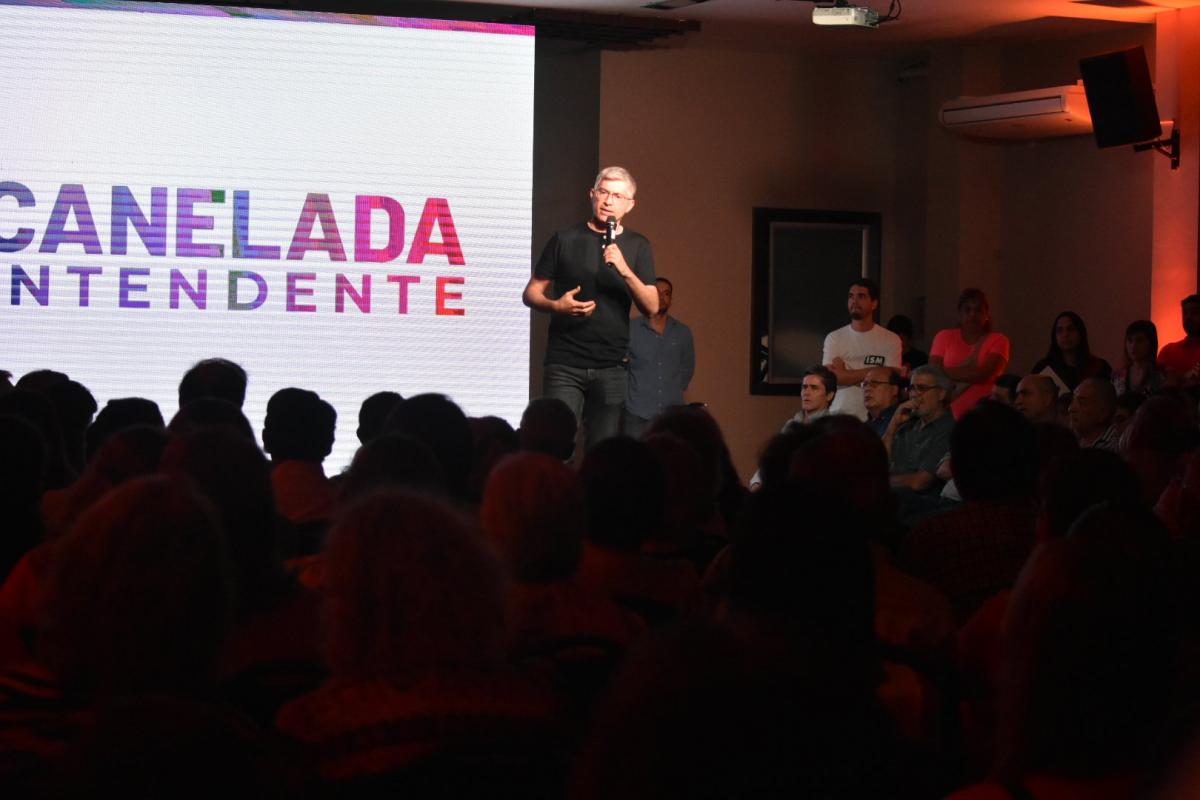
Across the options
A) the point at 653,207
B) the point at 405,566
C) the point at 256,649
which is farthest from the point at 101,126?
the point at 405,566

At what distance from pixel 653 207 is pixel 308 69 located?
2715mm

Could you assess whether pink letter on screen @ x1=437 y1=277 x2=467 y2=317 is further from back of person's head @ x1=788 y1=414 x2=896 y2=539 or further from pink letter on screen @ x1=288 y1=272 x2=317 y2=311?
back of person's head @ x1=788 y1=414 x2=896 y2=539

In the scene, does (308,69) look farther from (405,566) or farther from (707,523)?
(405,566)

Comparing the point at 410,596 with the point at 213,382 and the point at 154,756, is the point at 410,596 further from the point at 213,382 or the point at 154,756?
the point at 213,382

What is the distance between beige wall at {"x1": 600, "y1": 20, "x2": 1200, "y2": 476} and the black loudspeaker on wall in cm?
94

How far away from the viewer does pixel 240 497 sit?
221 centimetres

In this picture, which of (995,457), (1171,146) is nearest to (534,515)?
(995,457)

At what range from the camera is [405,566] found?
160 cm

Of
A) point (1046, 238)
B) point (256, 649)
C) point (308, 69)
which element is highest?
point (308, 69)

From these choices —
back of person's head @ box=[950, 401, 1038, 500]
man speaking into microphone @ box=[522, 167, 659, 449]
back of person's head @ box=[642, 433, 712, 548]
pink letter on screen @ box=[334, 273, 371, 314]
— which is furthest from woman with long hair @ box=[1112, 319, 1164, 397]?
back of person's head @ box=[642, 433, 712, 548]

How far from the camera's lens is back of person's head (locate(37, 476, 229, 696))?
4.89ft

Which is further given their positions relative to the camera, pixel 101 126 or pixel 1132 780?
pixel 101 126

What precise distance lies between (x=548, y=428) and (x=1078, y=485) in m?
1.84

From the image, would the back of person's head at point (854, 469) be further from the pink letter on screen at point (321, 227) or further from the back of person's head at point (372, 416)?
the pink letter on screen at point (321, 227)
